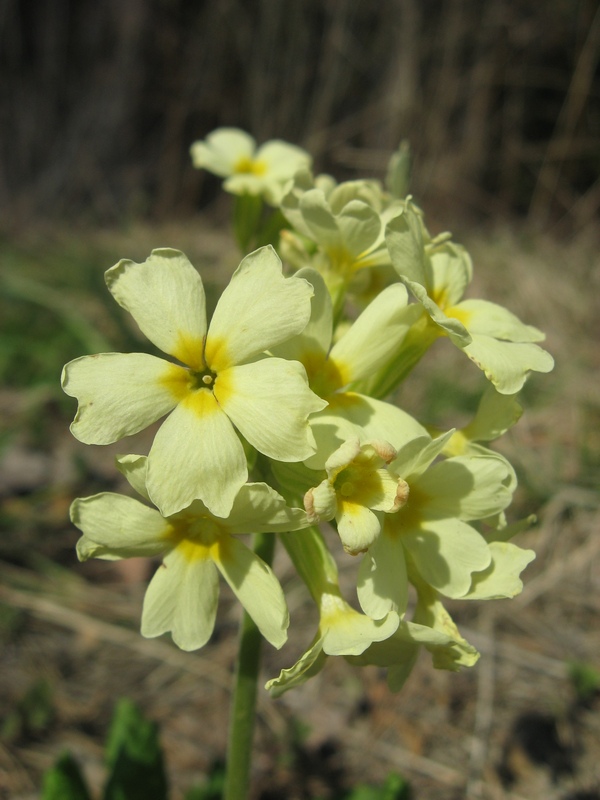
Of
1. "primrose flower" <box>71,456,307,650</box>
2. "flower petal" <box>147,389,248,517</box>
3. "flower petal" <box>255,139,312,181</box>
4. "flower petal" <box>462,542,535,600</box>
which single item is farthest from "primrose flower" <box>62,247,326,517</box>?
"flower petal" <box>255,139,312,181</box>

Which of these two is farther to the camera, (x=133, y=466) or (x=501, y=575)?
(x=501, y=575)

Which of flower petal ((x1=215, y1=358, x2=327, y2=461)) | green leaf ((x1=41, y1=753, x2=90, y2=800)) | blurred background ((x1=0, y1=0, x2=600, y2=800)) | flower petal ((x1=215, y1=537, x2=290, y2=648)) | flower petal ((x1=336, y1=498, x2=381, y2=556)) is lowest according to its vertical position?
blurred background ((x1=0, y1=0, x2=600, y2=800))

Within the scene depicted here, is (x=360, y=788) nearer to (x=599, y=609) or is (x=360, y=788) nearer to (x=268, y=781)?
(x=268, y=781)

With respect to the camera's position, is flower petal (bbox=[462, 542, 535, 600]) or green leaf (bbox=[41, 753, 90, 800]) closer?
flower petal (bbox=[462, 542, 535, 600])

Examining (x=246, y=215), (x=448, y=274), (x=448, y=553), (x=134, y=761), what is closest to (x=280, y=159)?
(x=246, y=215)

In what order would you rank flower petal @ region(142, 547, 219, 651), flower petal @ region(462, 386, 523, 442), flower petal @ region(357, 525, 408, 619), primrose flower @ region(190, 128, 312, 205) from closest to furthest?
1. flower petal @ region(357, 525, 408, 619)
2. flower petal @ region(142, 547, 219, 651)
3. flower petal @ region(462, 386, 523, 442)
4. primrose flower @ region(190, 128, 312, 205)

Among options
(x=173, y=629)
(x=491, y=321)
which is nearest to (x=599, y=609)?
(x=491, y=321)

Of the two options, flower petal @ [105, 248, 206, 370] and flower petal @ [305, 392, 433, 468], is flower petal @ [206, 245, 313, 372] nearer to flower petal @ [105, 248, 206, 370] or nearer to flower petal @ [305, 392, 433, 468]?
flower petal @ [105, 248, 206, 370]

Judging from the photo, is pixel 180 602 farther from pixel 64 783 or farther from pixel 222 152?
pixel 222 152
